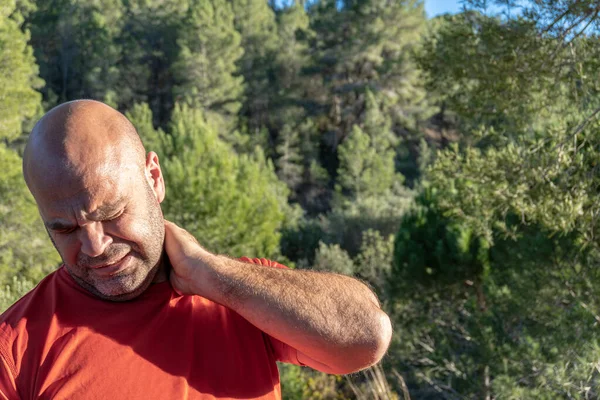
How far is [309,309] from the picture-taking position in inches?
49.0

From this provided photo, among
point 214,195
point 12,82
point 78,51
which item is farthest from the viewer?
point 78,51

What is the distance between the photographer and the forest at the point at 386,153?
14.8 ft

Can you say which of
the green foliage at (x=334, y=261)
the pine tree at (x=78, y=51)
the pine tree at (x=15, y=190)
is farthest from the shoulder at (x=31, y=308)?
the pine tree at (x=78, y=51)

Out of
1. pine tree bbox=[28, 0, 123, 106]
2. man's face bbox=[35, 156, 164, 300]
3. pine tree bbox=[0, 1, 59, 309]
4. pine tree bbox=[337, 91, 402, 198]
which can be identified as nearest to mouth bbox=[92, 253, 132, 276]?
man's face bbox=[35, 156, 164, 300]

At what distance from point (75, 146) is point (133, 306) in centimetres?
35

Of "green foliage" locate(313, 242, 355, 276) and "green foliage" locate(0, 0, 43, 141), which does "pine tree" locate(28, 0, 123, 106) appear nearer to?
"green foliage" locate(313, 242, 355, 276)

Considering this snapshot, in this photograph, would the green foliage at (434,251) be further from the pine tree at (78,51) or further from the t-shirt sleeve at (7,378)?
the pine tree at (78,51)

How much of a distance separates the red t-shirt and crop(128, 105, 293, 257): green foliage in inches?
470

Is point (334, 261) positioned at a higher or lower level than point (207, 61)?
lower

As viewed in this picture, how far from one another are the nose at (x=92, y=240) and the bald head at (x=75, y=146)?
0.33ft

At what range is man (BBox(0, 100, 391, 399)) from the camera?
120 cm

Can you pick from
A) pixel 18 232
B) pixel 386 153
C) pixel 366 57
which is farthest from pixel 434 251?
pixel 366 57

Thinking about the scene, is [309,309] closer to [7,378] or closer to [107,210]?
[107,210]

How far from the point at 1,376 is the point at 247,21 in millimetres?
30779
